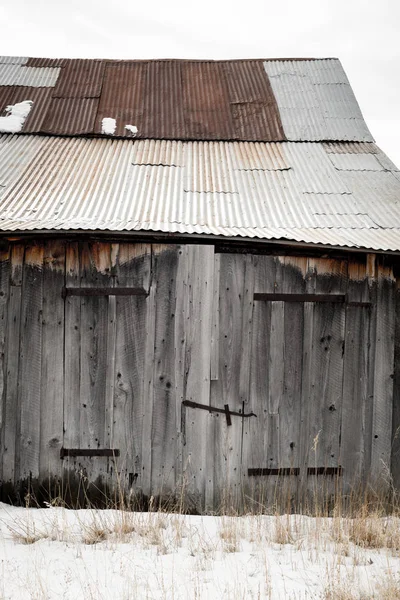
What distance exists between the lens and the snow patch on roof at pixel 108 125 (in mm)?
7648

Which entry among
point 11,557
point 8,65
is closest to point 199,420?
point 11,557

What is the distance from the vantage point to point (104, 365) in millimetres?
5707

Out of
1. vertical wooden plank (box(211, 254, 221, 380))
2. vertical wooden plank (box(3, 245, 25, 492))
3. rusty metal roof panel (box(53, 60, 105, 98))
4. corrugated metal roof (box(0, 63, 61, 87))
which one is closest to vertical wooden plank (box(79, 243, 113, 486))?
vertical wooden plank (box(3, 245, 25, 492))

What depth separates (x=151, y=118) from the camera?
8047mm

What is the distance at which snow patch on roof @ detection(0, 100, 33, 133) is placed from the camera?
7488 millimetres

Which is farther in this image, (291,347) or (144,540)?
(291,347)

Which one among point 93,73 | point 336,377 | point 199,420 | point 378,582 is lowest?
point 378,582

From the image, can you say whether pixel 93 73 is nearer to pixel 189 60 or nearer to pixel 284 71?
pixel 189 60

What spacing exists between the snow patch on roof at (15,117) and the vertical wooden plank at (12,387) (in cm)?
250

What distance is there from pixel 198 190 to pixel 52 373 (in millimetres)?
2340

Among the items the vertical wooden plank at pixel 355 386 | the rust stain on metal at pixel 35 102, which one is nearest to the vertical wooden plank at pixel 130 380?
the vertical wooden plank at pixel 355 386

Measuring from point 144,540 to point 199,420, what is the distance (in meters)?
1.27

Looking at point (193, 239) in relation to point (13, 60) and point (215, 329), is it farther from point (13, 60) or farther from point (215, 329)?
point (13, 60)

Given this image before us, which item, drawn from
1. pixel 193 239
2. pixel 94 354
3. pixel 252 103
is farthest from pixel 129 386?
pixel 252 103
